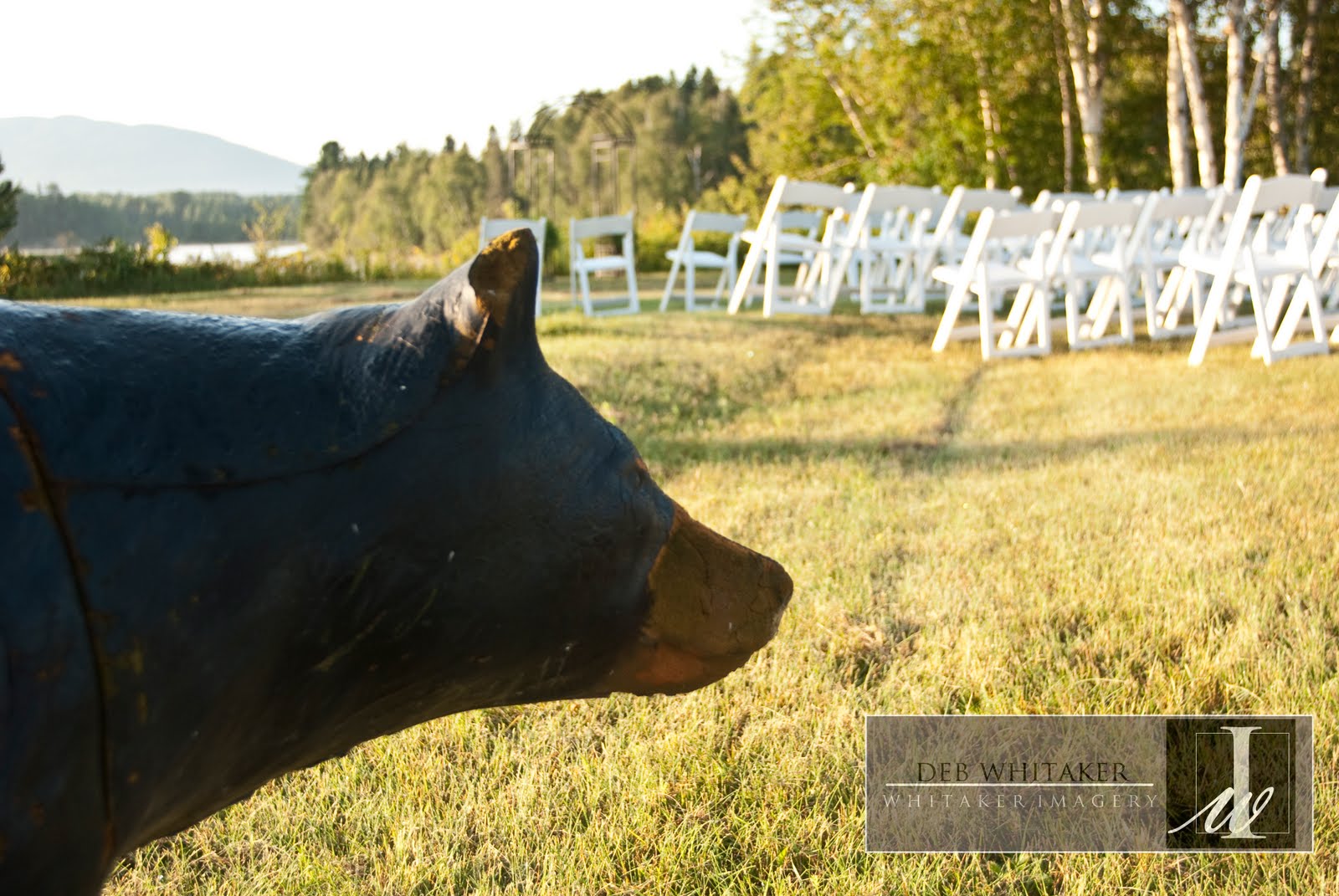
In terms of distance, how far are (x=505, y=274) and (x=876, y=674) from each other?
1.92 meters

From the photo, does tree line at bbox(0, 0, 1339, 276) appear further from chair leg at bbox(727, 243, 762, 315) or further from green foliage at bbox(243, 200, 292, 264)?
chair leg at bbox(727, 243, 762, 315)

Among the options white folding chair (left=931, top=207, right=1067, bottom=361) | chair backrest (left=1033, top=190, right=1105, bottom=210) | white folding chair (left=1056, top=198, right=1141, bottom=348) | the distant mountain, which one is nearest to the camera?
white folding chair (left=931, top=207, right=1067, bottom=361)

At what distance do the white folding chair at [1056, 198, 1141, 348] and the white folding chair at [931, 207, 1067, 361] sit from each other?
0.46 ft

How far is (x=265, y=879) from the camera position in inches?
70.5

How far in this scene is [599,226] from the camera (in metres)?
10.0

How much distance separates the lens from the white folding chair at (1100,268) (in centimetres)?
740

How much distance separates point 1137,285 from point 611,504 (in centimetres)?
1180

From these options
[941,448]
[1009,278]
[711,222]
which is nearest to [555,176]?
[711,222]

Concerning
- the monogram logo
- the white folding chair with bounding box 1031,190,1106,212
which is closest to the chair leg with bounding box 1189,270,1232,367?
the white folding chair with bounding box 1031,190,1106,212

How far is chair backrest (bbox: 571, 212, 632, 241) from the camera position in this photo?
977cm

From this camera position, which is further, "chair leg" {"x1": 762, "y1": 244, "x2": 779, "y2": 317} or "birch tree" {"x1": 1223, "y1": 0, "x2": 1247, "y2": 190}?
"birch tree" {"x1": 1223, "y1": 0, "x2": 1247, "y2": 190}

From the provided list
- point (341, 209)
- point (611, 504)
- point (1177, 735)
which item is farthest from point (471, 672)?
point (341, 209)

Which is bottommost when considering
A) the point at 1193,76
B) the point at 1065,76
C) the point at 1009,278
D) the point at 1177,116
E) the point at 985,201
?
the point at 1009,278

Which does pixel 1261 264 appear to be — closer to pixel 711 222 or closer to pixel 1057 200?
pixel 1057 200
